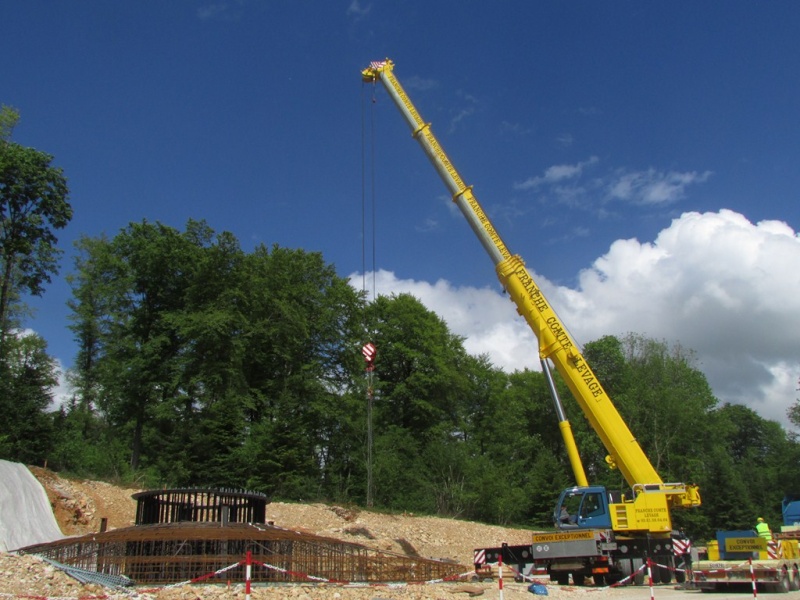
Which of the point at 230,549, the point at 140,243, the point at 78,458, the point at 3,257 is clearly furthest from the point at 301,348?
the point at 230,549

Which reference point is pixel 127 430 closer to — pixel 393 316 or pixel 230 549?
pixel 393 316

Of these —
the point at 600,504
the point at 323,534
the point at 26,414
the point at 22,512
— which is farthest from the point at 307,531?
the point at 26,414

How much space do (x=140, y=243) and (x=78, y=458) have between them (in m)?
12.9

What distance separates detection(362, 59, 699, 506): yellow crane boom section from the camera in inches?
712

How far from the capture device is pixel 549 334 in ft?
63.8

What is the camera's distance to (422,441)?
46.6 meters

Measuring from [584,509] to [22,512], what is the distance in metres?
17.0

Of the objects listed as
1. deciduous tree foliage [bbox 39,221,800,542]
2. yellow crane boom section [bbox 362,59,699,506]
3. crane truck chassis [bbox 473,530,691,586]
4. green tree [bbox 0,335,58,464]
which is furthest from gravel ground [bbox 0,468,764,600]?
deciduous tree foliage [bbox 39,221,800,542]

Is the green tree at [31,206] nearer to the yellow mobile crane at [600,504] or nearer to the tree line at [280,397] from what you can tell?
the tree line at [280,397]

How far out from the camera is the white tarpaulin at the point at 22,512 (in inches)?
762

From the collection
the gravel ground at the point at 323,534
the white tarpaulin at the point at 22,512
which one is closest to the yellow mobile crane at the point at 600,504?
the gravel ground at the point at 323,534

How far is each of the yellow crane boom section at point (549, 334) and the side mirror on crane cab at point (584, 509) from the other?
2.11 feet

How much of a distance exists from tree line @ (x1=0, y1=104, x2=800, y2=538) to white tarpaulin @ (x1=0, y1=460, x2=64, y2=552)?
25.5 feet

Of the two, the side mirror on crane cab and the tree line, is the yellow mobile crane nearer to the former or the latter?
the side mirror on crane cab
